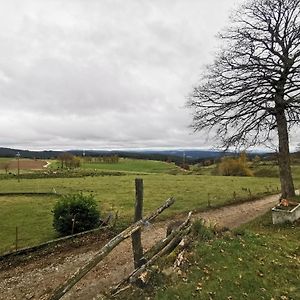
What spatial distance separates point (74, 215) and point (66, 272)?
15.7 ft

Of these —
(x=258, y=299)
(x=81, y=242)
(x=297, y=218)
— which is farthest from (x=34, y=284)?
(x=297, y=218)

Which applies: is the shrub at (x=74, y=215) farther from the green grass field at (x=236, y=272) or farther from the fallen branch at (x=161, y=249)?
the green grass field at (x=236, y=272)

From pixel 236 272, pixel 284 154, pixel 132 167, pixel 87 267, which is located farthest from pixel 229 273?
pixel 132 167

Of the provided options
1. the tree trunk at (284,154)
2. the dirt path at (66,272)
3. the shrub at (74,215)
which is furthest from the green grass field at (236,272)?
the tree trunk at (284,154)

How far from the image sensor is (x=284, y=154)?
1953cm

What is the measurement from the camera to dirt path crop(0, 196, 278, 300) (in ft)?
33.9

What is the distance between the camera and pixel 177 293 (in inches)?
313

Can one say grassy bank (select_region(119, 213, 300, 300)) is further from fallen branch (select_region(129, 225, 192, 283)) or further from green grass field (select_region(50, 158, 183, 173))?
green grass field (select_region(50, 158, 183, 173))

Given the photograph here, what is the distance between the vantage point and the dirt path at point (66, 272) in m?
10.3

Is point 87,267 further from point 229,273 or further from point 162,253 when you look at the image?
point 229,273

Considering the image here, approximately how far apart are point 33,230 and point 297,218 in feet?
46.9

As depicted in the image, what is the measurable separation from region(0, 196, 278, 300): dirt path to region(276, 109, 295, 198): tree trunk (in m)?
8.74

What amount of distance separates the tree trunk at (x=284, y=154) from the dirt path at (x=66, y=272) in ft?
28.7

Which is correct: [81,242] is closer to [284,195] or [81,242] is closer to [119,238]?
[119,238]
